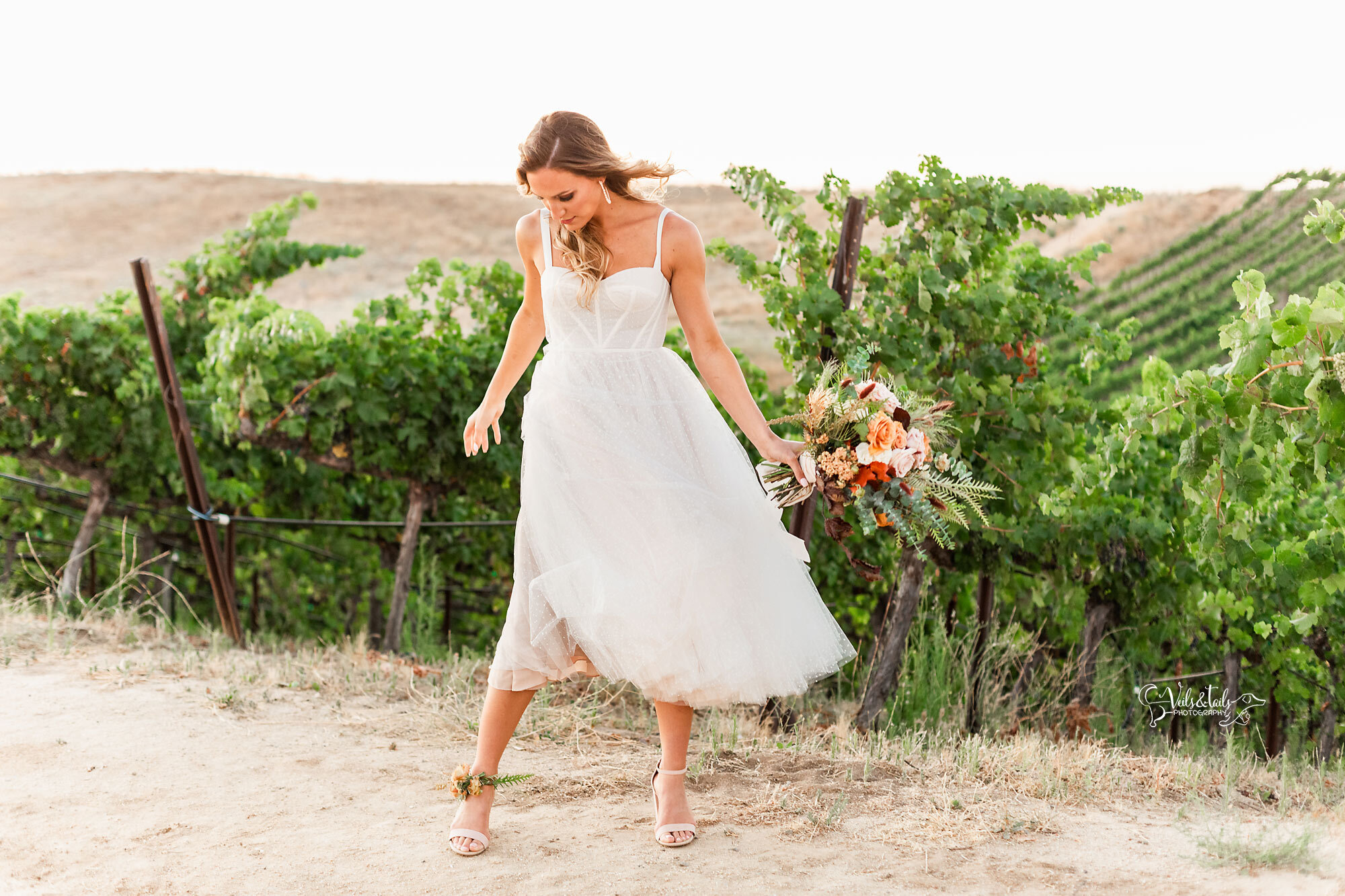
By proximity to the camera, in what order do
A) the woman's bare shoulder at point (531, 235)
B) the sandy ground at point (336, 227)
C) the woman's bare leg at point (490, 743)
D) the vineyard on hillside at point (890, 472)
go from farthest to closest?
the sandy ground at point (336, 227), the vineyard on hillside at point (890, 472), the woman's bare shoulder at point (531, 235), the woman's bare leg at point (490, 743)

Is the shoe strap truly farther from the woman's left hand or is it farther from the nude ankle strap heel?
the woman's left hand

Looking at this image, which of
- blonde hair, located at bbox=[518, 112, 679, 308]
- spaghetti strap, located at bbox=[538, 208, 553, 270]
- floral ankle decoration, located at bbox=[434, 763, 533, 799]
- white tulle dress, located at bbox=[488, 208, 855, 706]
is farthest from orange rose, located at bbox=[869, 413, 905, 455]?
floral ankle decoration, located at bbox=[434, 763, 533, 799]

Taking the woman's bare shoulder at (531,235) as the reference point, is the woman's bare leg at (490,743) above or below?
below

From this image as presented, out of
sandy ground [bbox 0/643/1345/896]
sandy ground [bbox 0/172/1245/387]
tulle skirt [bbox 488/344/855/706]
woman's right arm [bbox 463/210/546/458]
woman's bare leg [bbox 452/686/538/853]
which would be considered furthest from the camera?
sandy ground [bbox 0/172/1245/387]

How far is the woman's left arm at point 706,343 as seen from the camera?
260 cm

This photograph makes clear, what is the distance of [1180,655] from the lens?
228 inches

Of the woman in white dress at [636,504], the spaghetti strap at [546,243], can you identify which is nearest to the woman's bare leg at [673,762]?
the woman in white dress at [636,504]

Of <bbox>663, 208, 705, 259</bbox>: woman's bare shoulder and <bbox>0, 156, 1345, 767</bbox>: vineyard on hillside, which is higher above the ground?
<bbox>663, 208, 705, 259</bbox>: woman's bare shoulder

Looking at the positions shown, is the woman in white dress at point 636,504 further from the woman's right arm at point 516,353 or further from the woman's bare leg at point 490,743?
the woman's right arm at point 516,353

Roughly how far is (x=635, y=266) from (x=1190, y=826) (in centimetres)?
217

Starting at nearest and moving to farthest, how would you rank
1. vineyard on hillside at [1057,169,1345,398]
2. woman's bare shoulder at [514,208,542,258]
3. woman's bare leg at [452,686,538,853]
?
1. woman's bare leg at [452,686,538,853]
2. woman's bare shoulder at [514,208,542,258]
3. vineyard on hillside at [1057,169,1345,398]

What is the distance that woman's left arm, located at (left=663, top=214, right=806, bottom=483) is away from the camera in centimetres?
260

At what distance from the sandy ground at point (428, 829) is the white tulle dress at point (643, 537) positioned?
424 millimetres

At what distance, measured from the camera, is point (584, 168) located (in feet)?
8.24
